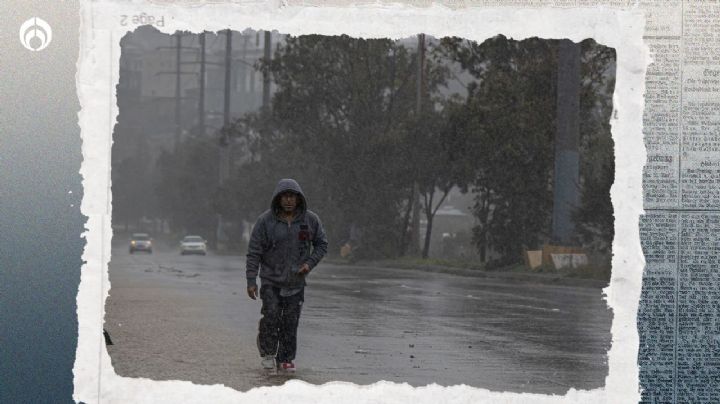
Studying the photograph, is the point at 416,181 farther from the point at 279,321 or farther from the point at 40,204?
the point at 40,204

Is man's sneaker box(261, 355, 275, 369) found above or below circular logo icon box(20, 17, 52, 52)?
below

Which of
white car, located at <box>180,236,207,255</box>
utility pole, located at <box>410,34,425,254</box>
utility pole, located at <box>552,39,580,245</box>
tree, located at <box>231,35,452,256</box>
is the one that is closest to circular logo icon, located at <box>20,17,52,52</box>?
utility pole, located at <box>552,39,580,245</box>

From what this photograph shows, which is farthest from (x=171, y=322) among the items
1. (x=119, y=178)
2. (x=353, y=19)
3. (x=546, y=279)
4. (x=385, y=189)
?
(x=119, y=178)

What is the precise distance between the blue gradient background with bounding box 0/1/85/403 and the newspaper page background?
879 mm

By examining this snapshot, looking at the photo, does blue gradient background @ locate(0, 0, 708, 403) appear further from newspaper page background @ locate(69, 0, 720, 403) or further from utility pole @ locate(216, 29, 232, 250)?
utility pole @ locate(216, 29, 232, 250)

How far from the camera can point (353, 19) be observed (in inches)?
271

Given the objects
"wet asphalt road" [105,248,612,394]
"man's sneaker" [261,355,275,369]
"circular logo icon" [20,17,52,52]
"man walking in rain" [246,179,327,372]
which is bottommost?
"wet asphalt road" [105,248,612,394]

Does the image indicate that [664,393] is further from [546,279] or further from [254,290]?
[546,279]

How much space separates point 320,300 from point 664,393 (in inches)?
507

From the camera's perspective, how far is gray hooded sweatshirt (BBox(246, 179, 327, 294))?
9.12 metres

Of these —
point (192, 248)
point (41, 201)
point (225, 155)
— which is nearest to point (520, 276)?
point (41, 201)

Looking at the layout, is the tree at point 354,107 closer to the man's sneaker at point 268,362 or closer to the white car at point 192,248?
the white car at point 192,248

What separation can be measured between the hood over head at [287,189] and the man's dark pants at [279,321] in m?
0.51

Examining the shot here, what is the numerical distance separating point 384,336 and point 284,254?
443cm
